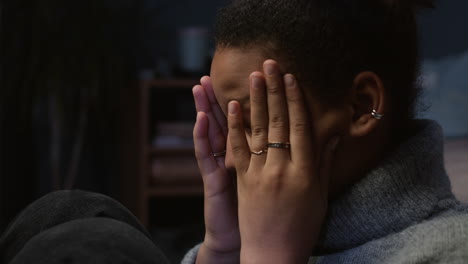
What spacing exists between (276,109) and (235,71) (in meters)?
0.07

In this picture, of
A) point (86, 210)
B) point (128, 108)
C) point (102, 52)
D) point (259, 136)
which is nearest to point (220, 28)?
point (259, 136)

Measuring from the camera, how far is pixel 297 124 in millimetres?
718

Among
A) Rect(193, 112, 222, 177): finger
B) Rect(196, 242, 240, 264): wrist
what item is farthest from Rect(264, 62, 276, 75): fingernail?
Rect(196, 242, 240, 264): wrist

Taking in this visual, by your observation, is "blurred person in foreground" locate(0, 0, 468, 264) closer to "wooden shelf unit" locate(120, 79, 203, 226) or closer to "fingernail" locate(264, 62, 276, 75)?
"fingernail" locate(264, 62, 276, 75)

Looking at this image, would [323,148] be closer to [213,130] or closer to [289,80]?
[289,80]

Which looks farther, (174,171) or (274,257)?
(174,171)

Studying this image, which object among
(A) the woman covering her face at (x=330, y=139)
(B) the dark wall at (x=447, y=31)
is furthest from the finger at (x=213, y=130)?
(B) the dark wall at (x=447, y=31)

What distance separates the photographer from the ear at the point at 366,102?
2.39ft

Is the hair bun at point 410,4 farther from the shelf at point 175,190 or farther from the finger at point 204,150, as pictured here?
the shelf at point 175,190

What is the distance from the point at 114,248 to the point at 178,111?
113 inches

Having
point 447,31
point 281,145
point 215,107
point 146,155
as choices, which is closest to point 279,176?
point 281,145

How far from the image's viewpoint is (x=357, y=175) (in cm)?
77

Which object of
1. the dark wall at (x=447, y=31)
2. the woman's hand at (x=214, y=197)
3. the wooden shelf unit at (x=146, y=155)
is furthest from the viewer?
the dark wall at (x=447, y=31)

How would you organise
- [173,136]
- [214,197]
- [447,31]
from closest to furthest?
[214,197], [173,136], [447,31]
